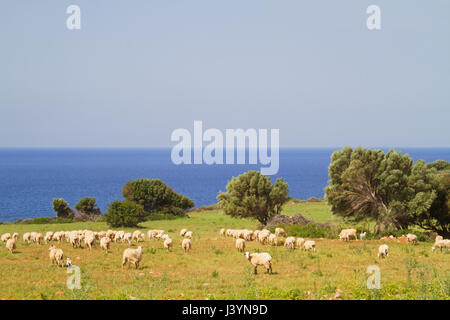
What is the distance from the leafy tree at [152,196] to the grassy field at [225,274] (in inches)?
1555

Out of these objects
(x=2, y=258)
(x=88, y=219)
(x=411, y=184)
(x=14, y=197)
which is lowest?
(x=14, y=197)

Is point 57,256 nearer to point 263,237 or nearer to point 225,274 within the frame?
point 225,274

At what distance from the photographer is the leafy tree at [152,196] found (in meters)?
71.7

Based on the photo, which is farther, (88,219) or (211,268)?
(88,219)

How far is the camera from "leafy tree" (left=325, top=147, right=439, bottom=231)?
3600cm

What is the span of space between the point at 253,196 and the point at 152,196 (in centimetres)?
2937

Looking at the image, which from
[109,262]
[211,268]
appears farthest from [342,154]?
[109,262]

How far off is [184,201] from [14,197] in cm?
10685

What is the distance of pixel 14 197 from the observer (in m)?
159

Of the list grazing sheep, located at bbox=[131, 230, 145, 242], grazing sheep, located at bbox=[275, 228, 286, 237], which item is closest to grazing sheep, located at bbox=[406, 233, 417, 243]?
grazing sheep, located at bbox=[275, 228, 286, 237]

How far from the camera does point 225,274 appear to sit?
807 inches

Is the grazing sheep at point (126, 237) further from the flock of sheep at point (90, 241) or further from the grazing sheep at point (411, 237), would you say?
the grazing sheep at point (411, 237)

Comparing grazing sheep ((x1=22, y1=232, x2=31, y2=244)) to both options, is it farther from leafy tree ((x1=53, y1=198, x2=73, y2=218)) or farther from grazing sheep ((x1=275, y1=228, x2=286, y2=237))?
leafy tree ((x1=53, y1=198, x2=73, y2=218))
